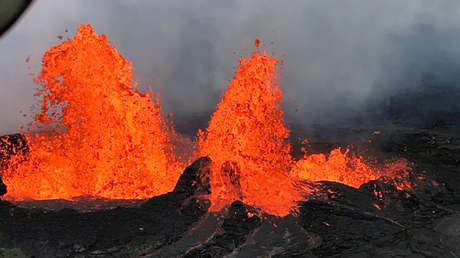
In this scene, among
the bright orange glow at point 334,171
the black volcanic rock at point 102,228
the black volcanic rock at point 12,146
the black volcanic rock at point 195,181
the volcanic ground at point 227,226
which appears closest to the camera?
the volcanic ground at point 227,226

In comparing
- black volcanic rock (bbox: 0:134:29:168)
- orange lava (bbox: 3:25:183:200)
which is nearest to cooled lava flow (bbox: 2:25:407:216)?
orange lava (bbox: 3:25:183:200)

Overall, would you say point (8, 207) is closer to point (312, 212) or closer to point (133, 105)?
point (133, 105)

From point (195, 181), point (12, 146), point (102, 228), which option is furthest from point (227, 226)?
point (12, 146)

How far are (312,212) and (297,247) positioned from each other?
2.50 metres

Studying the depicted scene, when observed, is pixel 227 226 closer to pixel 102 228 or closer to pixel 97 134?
pixel 102 228

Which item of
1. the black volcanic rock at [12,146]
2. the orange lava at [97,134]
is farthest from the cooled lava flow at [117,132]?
the black volcanic rock at [12,146]

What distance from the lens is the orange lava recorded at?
53.0ft

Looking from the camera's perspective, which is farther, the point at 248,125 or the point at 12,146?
the point at 12,146

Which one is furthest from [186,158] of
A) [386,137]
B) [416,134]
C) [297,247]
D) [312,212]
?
[416,134]

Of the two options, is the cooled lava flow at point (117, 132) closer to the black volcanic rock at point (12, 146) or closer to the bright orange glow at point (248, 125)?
the bright orange glow at point (248, 125)

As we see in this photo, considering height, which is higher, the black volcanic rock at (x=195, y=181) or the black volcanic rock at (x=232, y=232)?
the black volcanic rock at (x=195, y=181)

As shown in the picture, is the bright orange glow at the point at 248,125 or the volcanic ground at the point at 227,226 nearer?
the volcanic ground at the point at 227,226

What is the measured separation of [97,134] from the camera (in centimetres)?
1661

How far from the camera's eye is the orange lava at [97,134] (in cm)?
1616
